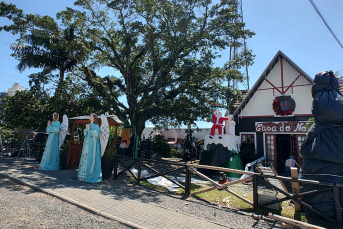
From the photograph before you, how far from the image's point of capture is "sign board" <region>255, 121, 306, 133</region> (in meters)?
12.6

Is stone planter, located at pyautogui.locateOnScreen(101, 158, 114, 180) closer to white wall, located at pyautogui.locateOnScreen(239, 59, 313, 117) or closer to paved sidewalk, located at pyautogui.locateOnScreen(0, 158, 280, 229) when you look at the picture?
paved sidewalk, located at pyautogui.locateOnScreen(0, 158, 280, 229)

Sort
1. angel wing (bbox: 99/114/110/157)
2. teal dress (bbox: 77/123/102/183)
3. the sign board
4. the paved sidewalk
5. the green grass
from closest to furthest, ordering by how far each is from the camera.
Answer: the paved sidewalk, the green grass, teal dress (bbox: 77/123/102/183), angel wing (bbox: 99/114/110/157), the sign board

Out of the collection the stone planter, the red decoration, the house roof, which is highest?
the house roof

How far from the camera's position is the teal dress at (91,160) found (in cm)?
822

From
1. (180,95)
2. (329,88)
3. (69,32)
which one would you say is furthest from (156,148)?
(329,88)

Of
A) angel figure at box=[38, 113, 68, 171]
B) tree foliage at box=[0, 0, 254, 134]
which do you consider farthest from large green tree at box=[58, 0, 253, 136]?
angel figure at box=[38, 113, 68, 171]

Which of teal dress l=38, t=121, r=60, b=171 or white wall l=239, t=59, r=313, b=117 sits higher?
white wall l=239, t=59, r=313, b=117

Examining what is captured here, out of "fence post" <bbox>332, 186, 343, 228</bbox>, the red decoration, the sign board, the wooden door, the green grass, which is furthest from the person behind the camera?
the wooden door

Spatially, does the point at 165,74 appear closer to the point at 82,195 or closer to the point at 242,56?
the point at 242,56

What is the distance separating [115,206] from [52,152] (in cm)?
608

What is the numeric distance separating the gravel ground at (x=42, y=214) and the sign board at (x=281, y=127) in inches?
438

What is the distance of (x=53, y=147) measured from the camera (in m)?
10.3

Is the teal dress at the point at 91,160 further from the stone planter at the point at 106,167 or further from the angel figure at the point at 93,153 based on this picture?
the stone planter at the point at 106,167

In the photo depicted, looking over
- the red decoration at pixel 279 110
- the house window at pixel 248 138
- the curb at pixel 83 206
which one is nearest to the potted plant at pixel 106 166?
the curb at pixel 83 206
